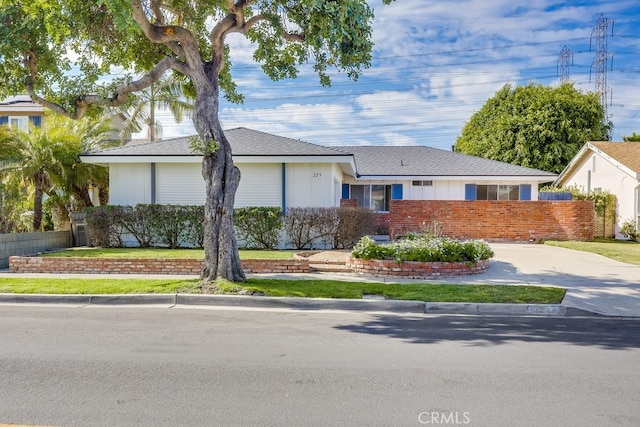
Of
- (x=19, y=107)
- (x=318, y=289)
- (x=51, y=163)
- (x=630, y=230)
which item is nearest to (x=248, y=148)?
(x=51, y=163)

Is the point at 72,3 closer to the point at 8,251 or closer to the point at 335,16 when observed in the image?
the point at 335,16

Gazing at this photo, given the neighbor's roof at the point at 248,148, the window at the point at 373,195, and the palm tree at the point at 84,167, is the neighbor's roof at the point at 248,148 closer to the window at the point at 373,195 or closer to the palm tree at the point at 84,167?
the palm tree at the point at 84,167

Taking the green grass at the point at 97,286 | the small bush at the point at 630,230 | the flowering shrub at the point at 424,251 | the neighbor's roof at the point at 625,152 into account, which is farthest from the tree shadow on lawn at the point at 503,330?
the neighbor's roof at the point at 625,152

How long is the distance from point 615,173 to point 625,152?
4.93 feet

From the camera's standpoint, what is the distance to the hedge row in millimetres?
16359

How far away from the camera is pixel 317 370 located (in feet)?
18.4

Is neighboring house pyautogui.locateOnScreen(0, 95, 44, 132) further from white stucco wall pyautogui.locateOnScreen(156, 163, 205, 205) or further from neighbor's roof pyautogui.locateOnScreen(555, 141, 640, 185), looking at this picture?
neighbor's roof pyautogui.locateOnScreen(555, 141, 640, 185)

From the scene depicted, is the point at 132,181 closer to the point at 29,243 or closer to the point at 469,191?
the point at 29,243

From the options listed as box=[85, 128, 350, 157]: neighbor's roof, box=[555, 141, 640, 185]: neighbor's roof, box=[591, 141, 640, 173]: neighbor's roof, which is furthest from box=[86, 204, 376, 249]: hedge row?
box=[591, 141, 640, 173]: neighbor's roof

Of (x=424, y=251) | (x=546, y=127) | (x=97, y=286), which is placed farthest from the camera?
(x=546, y=127)

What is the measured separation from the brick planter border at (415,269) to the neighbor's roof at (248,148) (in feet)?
19.3

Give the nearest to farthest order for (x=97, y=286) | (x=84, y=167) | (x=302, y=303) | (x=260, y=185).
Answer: (x=302, y=303) → (x=97, y=286) → (x=260, y=185) → (x=84, y=167)

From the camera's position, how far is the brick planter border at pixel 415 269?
11.7 meters

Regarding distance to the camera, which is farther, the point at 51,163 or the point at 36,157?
the point at 51,163
